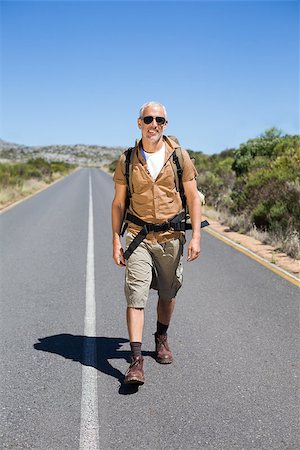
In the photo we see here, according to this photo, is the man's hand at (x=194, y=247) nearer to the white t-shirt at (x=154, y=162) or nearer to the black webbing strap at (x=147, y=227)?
the black webbing strap at (x=147, y=227)

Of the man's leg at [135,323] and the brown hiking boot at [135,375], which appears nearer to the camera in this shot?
the brown hiking boot at [135,375]

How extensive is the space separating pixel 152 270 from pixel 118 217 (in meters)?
0.51

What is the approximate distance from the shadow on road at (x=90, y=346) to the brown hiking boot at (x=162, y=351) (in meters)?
0.22

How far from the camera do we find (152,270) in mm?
4539

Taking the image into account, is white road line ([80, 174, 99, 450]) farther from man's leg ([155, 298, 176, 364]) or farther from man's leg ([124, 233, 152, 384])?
man's leg ([155, 298, 176, 364])

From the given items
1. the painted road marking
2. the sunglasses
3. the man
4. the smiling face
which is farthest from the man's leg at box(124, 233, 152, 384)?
the painted road marking

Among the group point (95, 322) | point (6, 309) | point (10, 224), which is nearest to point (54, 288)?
point (6, 309)

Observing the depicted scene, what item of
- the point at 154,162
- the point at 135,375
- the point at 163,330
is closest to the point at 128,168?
the point at 154,162

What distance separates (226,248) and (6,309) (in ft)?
19.7

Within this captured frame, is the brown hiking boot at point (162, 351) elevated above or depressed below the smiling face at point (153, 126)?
below

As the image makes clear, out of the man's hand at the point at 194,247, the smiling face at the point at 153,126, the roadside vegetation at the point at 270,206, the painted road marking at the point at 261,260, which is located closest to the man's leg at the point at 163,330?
the man's hand at the point at 194,247

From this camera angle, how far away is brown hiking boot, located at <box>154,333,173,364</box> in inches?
186

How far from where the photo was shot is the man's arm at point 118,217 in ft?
14.6

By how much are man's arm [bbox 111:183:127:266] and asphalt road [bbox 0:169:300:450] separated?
96 cm
